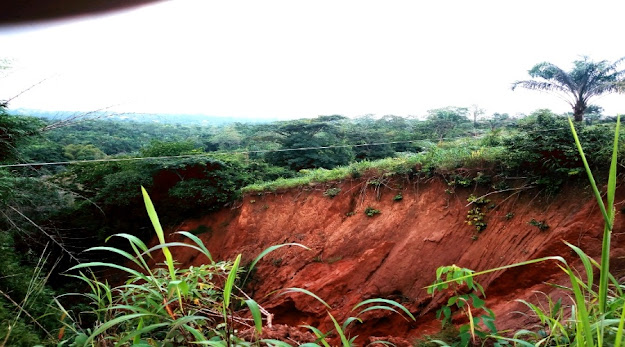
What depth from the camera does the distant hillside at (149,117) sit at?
3.95 metres

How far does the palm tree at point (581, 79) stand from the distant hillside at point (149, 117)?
24.5ft

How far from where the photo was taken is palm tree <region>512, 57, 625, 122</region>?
6.75m

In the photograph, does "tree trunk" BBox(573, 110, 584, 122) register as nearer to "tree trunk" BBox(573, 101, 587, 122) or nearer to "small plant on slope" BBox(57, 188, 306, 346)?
"tree trunk" BBox(573, 101, 587, 122)

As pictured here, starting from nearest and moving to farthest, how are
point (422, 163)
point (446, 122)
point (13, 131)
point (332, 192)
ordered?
point (13, 131), point (422, 163), point (332, 192), point (446, 122)

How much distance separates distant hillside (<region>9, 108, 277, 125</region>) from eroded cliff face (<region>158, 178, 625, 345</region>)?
207cm

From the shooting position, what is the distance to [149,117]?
7.11 m

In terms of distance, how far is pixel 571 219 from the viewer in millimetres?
3660

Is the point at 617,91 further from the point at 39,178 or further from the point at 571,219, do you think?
the point at 39,178

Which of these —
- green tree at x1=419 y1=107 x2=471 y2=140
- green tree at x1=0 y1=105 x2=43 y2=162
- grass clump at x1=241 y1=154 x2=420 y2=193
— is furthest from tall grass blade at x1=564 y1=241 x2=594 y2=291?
green tree at x1=419 y1=107 x2=471 y2=140

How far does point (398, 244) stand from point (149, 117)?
18.7 feet

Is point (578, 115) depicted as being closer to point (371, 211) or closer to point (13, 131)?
point (371, 211)

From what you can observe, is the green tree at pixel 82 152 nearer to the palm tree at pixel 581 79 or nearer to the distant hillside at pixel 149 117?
the distant hillside at pixel 149 117

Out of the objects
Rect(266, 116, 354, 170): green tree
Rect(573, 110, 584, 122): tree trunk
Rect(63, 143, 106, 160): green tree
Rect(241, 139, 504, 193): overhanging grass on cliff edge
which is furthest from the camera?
Rect(266, 116, 354, 170): green tree

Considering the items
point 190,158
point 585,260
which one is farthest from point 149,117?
point 585,260
